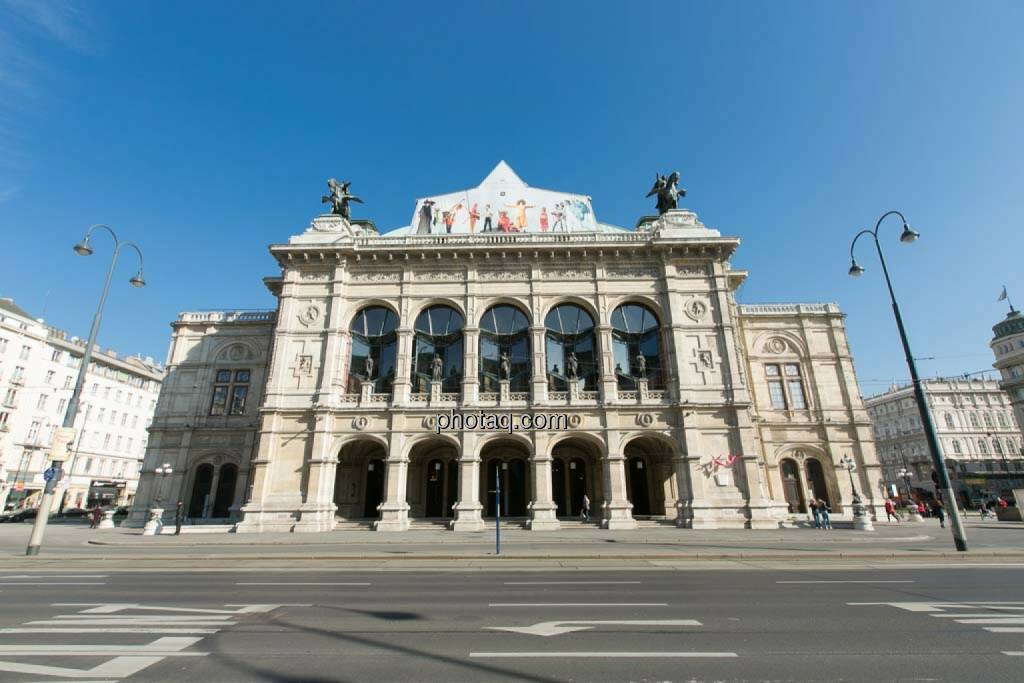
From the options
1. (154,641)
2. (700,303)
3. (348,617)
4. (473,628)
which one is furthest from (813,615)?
(700,303)

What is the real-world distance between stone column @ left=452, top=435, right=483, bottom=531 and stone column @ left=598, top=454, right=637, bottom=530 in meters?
7.39

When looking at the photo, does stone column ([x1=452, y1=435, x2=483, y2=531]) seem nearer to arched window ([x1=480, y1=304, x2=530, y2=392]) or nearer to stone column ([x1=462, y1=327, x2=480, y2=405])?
stone column ([x1=462, y1=327, x2=480, y2=405])

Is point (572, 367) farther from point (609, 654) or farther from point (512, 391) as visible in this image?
point (609, 654)

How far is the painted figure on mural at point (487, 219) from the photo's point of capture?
37594 millimetres

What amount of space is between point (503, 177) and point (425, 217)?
7.74 meters

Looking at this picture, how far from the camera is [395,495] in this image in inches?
1101

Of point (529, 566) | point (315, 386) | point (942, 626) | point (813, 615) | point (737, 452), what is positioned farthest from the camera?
point (315, 386)

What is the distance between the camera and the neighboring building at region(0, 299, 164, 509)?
48.3m

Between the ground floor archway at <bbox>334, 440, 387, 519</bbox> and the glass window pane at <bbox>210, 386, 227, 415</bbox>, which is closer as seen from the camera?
the ground floor archway at <bbox>334, 440, 387, 519</bbox>

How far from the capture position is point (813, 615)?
788cm

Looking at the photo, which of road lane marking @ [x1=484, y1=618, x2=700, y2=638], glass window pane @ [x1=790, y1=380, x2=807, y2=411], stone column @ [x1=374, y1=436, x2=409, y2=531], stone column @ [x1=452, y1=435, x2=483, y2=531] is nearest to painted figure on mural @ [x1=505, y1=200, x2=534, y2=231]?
stone column @ [x1=452, y1=435, x2=483, y2=531]

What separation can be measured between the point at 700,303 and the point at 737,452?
32.4 feet

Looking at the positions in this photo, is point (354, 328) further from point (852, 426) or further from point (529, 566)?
point (852, 426)

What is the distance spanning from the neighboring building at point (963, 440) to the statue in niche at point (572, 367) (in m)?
58.5
